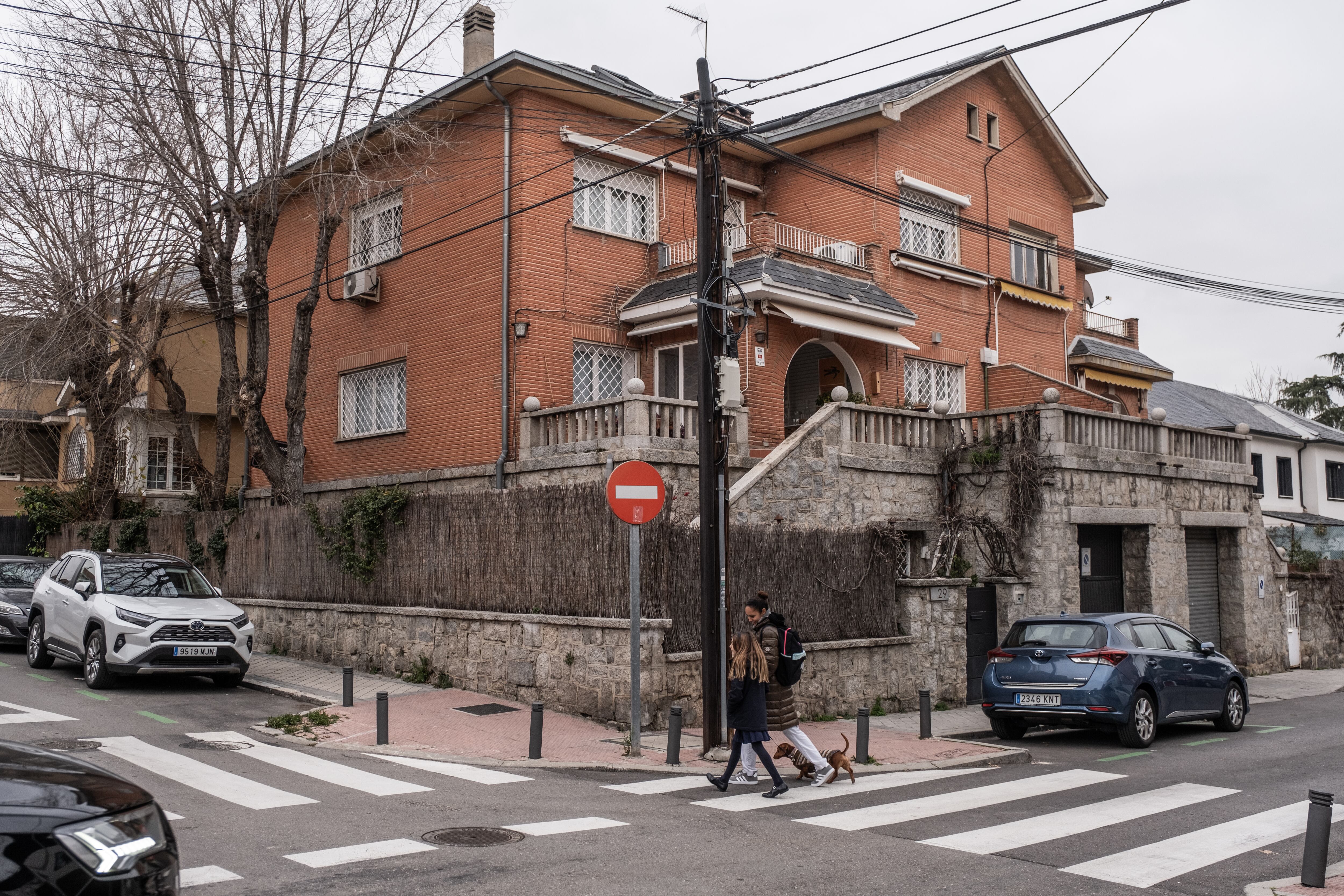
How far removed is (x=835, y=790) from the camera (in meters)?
10.1

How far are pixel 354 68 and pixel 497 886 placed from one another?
16123 millimetres

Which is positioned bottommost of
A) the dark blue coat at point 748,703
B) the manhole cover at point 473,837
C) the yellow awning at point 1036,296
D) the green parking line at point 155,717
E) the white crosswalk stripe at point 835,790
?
the white crosswalk stripe at point 835,790

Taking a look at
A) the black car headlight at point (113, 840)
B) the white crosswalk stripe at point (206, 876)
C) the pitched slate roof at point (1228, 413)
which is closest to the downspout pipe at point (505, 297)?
the white crosswalk stripe at point (206, 876)

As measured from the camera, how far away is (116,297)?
22500mm

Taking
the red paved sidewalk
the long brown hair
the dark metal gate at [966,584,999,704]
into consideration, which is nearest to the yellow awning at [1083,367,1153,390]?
the dark metal gate at [966,584,999,704]

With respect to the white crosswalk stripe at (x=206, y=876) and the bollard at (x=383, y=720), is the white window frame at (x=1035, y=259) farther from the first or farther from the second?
the white crosswalk stripe at (x=206, y=876)

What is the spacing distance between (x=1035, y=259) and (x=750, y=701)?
19.1 meters

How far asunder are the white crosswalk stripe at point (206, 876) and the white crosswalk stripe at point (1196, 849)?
5.13m

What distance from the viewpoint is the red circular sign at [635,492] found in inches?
448

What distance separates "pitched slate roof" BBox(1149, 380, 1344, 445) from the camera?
114ft

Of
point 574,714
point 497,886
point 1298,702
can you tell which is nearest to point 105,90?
point 574,714

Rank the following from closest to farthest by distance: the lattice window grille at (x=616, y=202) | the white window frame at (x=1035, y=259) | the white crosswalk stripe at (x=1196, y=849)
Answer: the white crosswalk stripe at (x=1196, y=849)
the lattice window grille at (x=616, y=202)
the white window frame at (x=1035, y=259)

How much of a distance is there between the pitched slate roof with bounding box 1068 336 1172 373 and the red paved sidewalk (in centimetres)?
1521

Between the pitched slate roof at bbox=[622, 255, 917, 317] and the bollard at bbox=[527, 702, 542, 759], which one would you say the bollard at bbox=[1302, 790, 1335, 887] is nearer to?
the bollard at bbox=[527, 702, 542, 759]
